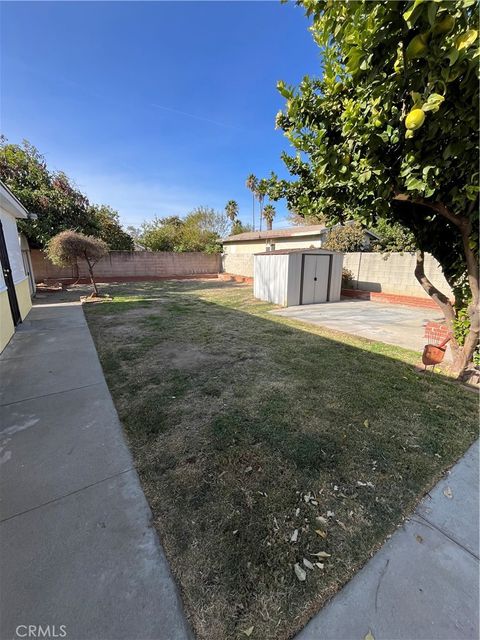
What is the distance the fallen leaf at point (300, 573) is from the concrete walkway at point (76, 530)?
607 mm

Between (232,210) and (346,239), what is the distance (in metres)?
24.3

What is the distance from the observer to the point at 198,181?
21609 mm

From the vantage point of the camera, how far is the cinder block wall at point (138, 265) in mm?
14693

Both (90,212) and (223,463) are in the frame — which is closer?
(223,463)

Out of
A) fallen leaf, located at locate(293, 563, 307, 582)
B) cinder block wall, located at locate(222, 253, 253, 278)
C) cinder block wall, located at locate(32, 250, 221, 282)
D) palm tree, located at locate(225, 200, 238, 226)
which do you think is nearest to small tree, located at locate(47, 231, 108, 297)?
cinder block wall, located at locate(32, 250, 221, 282)

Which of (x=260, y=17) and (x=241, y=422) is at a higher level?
(x=260, y=17)

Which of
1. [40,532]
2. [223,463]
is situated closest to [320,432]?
[223,463]

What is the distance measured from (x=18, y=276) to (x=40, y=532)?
7.64 m

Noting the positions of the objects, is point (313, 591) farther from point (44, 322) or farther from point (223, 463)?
point (44, 322)

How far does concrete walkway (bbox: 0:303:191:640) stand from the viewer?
125cm

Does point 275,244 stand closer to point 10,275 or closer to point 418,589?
point 10,275

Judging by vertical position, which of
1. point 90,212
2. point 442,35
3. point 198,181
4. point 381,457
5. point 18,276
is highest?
point 198,181

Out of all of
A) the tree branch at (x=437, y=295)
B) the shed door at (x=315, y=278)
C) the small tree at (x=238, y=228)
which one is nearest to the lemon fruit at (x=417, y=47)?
the tree branch at (x=437, y=295)

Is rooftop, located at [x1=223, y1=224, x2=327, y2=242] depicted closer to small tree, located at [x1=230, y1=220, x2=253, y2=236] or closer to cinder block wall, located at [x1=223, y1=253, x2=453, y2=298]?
cinder block wall, located at [x1=223, y1=253, x2=453, y2=298]
